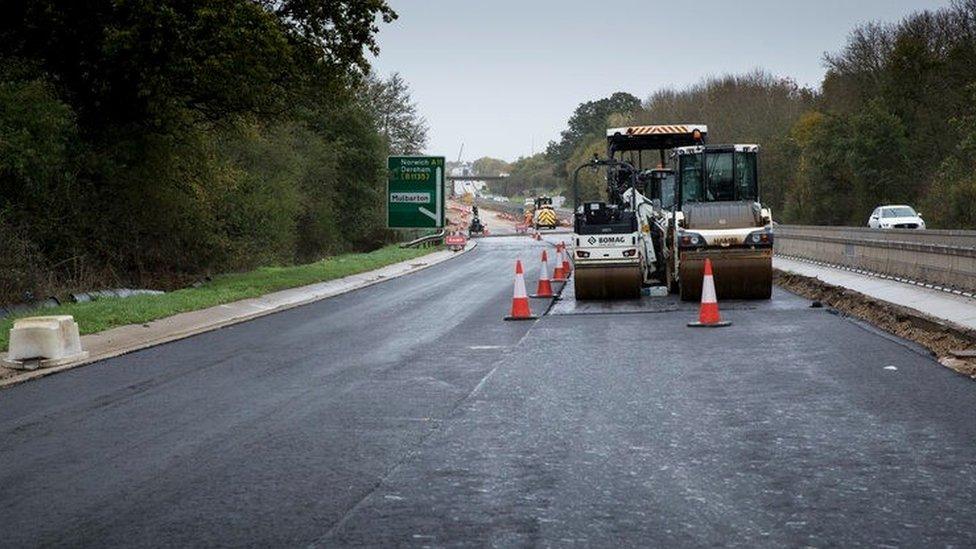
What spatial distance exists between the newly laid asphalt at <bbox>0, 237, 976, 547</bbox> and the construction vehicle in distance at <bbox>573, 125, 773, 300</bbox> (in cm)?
461

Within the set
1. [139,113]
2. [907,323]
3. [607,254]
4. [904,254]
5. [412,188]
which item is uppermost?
[139,113]

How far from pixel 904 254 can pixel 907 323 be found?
24.2 feet

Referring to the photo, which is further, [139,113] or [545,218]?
[545,218]

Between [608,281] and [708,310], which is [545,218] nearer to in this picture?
Result: [608,281]

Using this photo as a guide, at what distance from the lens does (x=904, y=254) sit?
2138cm

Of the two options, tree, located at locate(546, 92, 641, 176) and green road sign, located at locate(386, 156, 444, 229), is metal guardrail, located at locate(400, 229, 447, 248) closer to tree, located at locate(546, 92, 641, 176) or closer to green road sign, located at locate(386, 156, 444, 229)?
green road sign, located at locate(386, 156, 444, 229)

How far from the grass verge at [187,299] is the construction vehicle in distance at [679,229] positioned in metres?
7.71

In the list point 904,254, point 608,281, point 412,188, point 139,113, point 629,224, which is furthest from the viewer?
point 412,188

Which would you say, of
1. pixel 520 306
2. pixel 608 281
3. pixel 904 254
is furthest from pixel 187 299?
pixel 904 254

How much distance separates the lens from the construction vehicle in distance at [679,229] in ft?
61.4

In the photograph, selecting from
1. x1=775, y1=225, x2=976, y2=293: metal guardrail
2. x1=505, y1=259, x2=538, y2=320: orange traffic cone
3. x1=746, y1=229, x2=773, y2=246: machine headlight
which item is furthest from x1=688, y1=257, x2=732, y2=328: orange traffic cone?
x1=775, y1=225, x2=976, y2=293: metal guardrail

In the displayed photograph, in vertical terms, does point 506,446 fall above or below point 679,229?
below

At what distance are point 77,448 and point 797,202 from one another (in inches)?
2577

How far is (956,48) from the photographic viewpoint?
5600 cm
